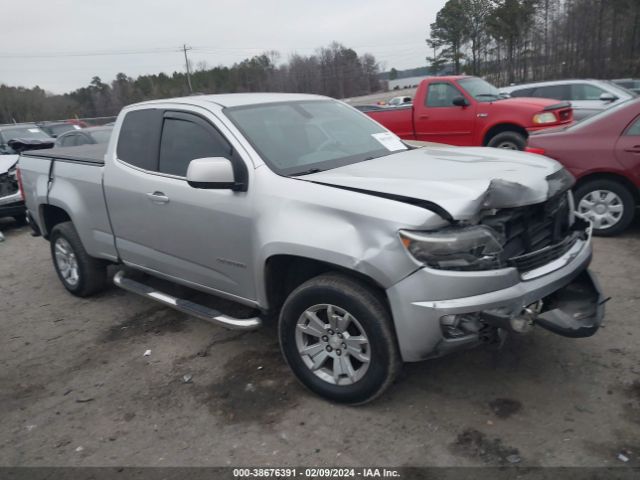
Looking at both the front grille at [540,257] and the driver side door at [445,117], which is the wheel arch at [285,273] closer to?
the front grille at [540,257]

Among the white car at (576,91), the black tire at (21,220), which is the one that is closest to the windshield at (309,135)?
the black tire at (21,220)

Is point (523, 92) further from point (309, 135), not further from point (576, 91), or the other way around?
point (309, 135)

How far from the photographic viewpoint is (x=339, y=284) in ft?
9.73

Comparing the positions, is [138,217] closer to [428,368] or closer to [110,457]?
[110,457]

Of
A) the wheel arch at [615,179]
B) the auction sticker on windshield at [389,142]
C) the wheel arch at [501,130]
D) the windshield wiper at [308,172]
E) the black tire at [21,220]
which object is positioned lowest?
the black tire at [21,220]

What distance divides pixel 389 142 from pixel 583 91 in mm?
9617

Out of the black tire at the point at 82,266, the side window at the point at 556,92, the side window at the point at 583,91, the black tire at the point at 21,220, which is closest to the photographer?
the black tire at the point at 82,266

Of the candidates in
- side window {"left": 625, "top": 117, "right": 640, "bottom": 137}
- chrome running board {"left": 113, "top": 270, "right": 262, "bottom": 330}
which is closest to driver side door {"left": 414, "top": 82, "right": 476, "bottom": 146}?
side window {"left": 625, "top": 117, "right": 640, "bottom": 137}

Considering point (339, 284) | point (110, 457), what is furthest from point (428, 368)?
point (110, 457)

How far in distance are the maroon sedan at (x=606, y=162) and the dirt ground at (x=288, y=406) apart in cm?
148

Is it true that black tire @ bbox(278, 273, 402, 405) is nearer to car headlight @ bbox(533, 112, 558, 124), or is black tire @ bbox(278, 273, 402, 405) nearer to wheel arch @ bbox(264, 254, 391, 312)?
wheel arch @ bbox(264, 254, 391, 312)

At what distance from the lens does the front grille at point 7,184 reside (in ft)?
29.0

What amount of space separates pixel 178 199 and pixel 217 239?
48 centimetres

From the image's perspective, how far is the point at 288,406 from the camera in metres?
3.27
